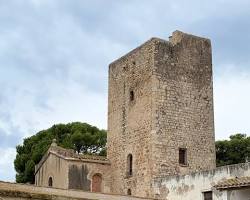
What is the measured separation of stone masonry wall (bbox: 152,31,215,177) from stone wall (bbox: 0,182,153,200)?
4.33 metres

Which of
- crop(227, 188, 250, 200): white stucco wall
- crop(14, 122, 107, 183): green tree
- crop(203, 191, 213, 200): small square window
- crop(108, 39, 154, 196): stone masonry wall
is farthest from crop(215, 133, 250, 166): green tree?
crop(227, 188, 250, 200): white stucco wall

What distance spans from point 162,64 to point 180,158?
4560mm

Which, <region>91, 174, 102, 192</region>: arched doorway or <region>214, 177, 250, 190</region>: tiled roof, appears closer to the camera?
<region>214, 177, 250, 190</region>: tiled roof

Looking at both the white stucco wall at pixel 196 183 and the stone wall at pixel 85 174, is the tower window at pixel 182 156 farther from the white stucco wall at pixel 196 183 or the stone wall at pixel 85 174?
the stone wall at pixel 85 174

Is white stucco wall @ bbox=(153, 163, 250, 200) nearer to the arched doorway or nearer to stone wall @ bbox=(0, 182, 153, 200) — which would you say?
stone wall @ bbox=(0, 182, 153, 200)

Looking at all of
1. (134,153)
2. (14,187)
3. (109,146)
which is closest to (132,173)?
(134,153)

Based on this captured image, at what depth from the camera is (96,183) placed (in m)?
28.1

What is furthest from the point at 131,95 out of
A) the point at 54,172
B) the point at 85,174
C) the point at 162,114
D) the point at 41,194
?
the point at 41,194

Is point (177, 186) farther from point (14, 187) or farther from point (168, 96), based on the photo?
point (14, 187)

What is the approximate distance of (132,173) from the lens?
88.3 feet

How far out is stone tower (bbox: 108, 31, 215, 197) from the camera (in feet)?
85.3

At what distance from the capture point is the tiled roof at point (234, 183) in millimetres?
19208

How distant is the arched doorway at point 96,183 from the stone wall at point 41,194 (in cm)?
572

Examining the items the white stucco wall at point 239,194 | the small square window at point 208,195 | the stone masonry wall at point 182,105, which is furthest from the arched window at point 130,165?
the white stucco wall at point 239,194
